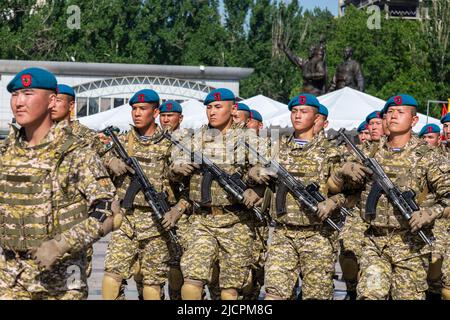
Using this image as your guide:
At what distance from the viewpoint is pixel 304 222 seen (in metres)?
9.77

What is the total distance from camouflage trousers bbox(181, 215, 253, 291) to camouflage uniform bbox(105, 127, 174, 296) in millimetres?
659

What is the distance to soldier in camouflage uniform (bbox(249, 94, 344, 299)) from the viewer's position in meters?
9.58

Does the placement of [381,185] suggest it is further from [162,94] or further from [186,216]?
[162,94]

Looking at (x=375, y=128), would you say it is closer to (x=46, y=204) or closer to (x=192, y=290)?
(x=192, y=290)

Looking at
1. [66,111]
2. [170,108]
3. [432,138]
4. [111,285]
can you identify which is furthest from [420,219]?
[432,138]

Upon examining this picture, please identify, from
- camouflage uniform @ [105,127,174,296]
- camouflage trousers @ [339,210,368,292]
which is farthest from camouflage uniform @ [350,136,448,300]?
camouflage trousers @ [339,210,368,292]

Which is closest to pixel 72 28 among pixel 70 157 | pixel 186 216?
pixel 186 216

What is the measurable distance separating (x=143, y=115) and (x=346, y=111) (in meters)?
12.5

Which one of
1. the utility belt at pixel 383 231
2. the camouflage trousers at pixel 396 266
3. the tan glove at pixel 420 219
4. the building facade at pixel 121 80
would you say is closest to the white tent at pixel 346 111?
the utility belt at pixel 383 231

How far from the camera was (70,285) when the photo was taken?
651cm

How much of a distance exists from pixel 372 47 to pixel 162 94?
2826cm

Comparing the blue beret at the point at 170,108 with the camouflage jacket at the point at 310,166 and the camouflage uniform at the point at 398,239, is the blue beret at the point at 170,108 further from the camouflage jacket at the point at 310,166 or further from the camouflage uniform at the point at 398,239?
the camouflage uniform at the point at 398,239

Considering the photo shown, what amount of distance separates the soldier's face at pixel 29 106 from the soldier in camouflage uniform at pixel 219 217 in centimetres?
358
